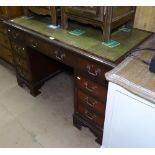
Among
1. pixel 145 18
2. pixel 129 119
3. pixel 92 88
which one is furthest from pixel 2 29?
pixel 129 119

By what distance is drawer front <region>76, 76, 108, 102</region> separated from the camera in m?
1.27

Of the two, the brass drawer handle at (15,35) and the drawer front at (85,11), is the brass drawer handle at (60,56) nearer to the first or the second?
the drawer front at (85,11)

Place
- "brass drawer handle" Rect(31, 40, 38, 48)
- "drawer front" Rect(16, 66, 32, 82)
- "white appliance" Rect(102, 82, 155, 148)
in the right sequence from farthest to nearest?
"drawer front" Rect(16, 66, 32, 82) < "brass drawer handle" Rect(31, 40, 38, 48) < "white appliance" Rect(102, 82, 155, 148)

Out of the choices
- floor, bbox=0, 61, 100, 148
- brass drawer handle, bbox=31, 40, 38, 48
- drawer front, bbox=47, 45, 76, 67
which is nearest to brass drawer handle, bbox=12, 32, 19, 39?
brass drawer handle, bbox=31, 40, 38, 48

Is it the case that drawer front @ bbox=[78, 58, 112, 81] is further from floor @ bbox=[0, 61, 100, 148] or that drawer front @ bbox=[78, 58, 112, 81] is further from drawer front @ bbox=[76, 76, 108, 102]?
floor @ bbox=[0, 61, 100, 148]

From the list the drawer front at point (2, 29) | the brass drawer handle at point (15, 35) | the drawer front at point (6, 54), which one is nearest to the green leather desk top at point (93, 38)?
the brass drawer handle at point (15, 35)

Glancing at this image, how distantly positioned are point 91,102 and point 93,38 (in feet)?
1.52

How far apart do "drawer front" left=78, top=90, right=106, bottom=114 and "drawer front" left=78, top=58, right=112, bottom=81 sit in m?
0.21

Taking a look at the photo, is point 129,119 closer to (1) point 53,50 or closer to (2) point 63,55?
(2) point 63,55

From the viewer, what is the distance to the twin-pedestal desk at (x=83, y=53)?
1.21m

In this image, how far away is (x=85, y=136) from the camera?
1.63 m

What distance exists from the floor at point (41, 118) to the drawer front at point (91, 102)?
13.6 inches

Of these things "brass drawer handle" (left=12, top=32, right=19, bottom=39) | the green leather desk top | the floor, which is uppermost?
the green leather desk top
